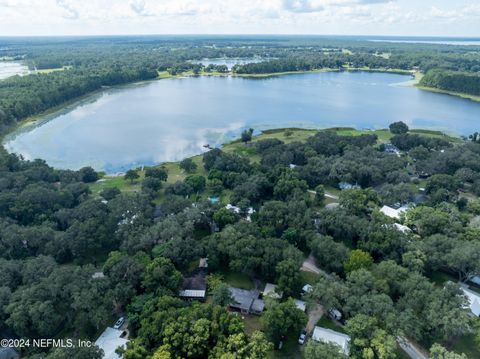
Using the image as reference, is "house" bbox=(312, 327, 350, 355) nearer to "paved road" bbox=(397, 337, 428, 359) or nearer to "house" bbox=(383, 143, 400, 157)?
"paved road" bbox=(397, 337, 428, 359)

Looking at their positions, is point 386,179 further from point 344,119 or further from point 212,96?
point 212,96

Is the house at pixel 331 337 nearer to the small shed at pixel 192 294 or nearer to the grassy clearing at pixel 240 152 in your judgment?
the small shed at pixel 192 294

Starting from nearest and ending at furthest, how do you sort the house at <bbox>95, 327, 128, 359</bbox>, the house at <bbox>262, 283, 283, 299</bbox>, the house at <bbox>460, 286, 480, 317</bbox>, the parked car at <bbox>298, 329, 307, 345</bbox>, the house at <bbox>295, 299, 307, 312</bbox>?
the house at <bbox>95, 327, 128, 359</bbox> → the parked car at <bbox>298, 329, 307, 345</bbox> → the house at <bbox>460, 286, 480, 317</bbox> → the house at <bbox>262, 283, 283, 299</bbox> → the house at <bbox>295, 299, 307, 312</bbox>

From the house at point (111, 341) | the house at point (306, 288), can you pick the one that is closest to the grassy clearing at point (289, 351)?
the house at point (306, 288)

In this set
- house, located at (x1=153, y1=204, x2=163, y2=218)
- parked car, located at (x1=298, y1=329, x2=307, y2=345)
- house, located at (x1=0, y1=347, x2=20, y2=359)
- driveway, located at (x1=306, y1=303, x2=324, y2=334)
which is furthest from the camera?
house, located at (x1=153, y1=204, x2=163, y2=218)

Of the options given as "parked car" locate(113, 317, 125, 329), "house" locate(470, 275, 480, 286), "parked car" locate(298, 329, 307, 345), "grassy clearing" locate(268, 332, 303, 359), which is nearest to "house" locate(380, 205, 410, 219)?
"house" locate(470, 275, 480, 286)

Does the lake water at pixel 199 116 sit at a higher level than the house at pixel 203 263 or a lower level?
higher

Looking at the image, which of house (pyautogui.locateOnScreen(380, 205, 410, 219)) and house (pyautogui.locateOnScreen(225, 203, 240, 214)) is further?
house (pyautogui.locateOnScreen(225, 203, 240, 214))
